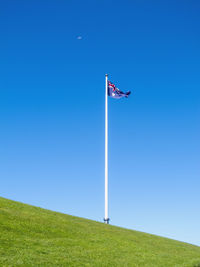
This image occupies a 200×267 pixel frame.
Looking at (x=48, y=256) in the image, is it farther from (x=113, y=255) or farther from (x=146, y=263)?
(x=146, y=263)

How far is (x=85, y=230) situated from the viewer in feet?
66.5

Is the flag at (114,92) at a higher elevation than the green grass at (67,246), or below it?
higher

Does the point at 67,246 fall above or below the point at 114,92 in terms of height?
below

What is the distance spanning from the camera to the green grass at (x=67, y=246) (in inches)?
530

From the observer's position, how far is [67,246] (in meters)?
15.9

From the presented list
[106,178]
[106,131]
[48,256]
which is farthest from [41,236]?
[106,131]

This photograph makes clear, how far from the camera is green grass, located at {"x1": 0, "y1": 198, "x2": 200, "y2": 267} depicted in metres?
13.5

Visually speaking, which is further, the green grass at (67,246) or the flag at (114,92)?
the flag at (114,92)

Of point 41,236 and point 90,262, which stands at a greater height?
point 41,236

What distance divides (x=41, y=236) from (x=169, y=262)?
631cm

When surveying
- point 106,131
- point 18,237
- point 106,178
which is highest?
point 106,131

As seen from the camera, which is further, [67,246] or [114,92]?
[114,92]

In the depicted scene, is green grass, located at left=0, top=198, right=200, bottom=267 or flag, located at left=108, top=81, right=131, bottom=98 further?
flag, located at left=108, top=81, right=131, bottom=98

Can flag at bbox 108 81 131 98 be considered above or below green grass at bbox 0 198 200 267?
above
